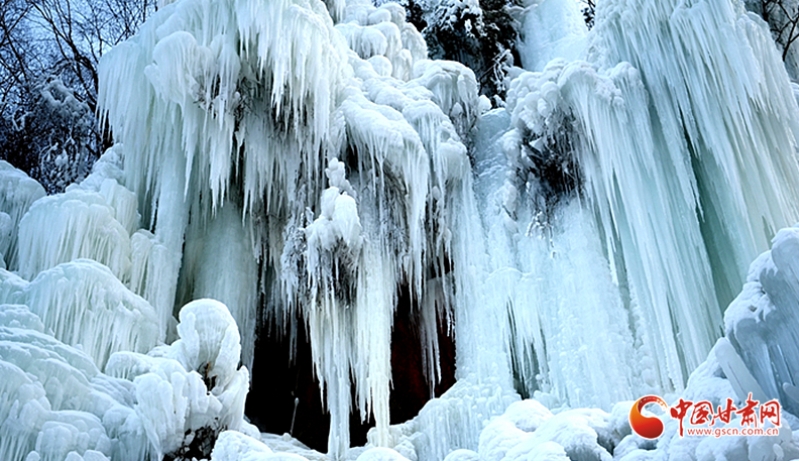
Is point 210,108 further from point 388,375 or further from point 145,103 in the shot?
point 388,375

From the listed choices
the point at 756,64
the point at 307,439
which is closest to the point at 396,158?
the point at 756,64

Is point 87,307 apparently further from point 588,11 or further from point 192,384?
point 588,11

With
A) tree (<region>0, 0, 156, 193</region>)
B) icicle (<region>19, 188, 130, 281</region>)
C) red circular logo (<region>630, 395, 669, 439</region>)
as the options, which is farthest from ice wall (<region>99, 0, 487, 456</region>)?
tree (<region>0, 0, 156, 193</region>)

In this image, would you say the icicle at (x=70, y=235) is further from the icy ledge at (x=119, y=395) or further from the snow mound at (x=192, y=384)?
the snow mound at (x=192, y=384)

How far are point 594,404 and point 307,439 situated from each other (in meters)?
4.38

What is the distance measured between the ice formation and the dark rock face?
3.33ft

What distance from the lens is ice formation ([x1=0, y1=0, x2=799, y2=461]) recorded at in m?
5.10

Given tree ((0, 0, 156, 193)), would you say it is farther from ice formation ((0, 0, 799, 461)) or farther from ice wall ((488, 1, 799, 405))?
ice wall ((488, 1, 799, 405))

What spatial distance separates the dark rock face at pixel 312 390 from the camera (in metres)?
8.19

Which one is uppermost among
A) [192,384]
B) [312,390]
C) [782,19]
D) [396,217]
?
[782,19]

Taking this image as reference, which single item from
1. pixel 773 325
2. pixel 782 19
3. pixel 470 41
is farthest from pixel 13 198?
pixel 782 19

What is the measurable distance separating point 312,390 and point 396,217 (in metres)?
3.09

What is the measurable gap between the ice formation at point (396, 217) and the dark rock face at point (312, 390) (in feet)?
3.33

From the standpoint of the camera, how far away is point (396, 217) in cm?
648
